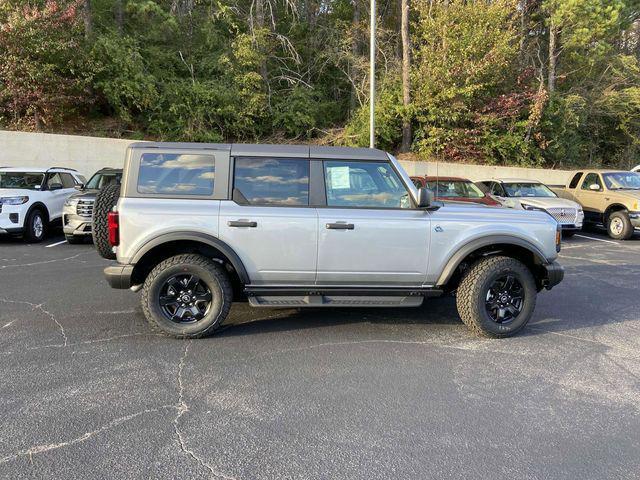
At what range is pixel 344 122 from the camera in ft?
73.0

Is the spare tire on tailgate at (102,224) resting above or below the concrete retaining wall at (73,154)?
below

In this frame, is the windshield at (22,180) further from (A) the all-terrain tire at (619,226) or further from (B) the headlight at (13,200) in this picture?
(A) the all-terrain tire at (619,226)

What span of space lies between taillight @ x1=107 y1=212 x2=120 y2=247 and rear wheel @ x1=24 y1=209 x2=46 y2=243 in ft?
23.9

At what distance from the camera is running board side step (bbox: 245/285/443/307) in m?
4.77

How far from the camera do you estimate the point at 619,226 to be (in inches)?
493

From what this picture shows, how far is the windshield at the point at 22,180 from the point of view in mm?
10938

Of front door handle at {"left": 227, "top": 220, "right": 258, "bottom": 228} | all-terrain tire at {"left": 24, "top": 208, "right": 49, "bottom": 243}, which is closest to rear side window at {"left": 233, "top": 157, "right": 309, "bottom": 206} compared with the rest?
front door handle at {"left": 227, "top": 220, "right": 258, "bottom": 228}

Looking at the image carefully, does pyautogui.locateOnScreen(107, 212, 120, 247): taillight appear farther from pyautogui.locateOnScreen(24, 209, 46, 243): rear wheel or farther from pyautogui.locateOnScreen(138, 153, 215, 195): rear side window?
pyautogui.locateOnScreen(24, 209, 46, 243): rear wheel

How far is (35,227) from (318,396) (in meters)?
9.66

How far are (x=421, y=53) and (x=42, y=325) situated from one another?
1759 centimetres

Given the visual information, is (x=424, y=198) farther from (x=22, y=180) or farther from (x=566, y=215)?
(x=22, y=180)

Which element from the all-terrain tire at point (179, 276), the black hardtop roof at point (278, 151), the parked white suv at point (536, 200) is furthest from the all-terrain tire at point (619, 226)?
the all-terrain tire at point (179, 276)

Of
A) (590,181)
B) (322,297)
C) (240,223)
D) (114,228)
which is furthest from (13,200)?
(590,181)

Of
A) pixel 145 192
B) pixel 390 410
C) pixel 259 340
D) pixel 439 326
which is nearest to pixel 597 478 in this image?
pixel 390 410
